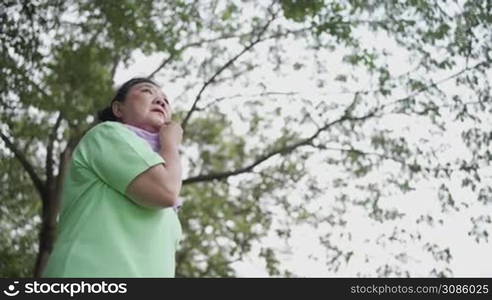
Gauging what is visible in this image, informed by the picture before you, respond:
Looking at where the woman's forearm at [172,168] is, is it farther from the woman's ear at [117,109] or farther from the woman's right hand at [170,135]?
the woman's ear at [117,109]

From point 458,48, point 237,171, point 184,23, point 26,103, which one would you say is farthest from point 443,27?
point 26,103

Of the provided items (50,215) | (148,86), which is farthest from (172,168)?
(50,215)

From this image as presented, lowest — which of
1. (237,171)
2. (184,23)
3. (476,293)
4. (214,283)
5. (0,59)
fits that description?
(214,283)

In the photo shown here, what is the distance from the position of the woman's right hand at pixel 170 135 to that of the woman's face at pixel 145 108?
102 mm

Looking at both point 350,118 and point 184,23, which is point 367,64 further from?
point 184,23

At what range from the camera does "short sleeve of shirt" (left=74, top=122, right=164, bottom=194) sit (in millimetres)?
1663

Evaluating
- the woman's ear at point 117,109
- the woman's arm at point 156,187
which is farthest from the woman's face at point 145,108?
the woman's arm at point 156,187

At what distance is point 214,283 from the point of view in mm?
1831

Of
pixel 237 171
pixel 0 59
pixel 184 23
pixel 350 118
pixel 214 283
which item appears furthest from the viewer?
pixel 237 171

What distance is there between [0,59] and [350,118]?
459cm

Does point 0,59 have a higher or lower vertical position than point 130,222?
higher

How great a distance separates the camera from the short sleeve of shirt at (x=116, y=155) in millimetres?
1663

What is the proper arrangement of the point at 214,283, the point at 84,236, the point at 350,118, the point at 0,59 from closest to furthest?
1. the point at 84,236
2. the point at 214,283
3. the point at 0,59
4. the point at 350,118

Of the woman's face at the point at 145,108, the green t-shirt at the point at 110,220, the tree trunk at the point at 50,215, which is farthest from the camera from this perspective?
the tree trunk at the point at 50,215
